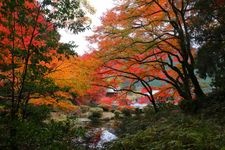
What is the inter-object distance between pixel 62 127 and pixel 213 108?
8394 millimetres

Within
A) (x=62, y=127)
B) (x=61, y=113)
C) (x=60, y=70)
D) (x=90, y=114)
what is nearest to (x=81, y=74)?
(x=60, y=70)

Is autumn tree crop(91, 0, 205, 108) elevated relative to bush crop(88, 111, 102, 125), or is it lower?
elevated

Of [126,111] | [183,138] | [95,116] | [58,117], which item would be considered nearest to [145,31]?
[183,138]

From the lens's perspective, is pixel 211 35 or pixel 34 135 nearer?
pixel 34 135

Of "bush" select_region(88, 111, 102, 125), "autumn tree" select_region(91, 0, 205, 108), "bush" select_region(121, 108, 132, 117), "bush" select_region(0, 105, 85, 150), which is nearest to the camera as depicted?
"bush" select_region(0, 105, 85, 150)

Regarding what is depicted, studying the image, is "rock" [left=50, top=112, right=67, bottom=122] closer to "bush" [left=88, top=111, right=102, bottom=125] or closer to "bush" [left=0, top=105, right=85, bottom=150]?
"bush" [left=88, top=111, right=102, bottom=125]

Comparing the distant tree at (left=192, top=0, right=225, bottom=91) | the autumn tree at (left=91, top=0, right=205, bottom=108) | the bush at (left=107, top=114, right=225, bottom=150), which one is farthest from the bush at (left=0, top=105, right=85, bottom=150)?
the autumn tree at (left=91, top=0, right=205, bottom=108)

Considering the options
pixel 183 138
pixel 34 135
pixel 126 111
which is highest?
pixel 126 111

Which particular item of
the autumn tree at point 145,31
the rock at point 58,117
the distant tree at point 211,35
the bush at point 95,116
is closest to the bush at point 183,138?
the distant tree at point 211,35

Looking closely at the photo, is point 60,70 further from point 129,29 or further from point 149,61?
point 149,61

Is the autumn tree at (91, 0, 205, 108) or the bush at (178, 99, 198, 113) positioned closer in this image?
the bush at (178, 99, 198, 113)

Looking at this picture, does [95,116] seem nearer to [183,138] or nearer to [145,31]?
[145,31]

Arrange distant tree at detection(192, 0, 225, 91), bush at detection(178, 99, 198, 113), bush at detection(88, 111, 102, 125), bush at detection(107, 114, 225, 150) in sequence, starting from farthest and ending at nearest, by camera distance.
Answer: bush at detection(88, 111, 102, 125), bush at detection(178, 99, 198, 113), distant tree at detection(192, 0, 225, 91), bush at detection(107, 114, 225, 150)

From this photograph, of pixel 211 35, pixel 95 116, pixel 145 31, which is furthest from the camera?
pixel 95 116
